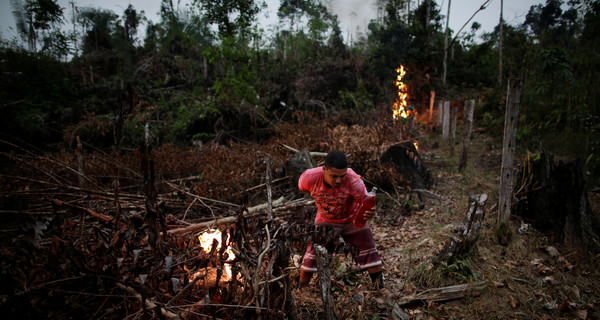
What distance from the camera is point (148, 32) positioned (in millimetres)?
14969

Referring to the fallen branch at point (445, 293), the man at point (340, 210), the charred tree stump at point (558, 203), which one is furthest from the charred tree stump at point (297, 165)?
the charred tree stump at point (558, 203)

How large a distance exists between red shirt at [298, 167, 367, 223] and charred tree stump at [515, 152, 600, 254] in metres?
3.39

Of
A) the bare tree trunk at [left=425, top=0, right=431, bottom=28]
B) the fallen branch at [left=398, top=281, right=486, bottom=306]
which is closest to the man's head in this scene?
the fallen branch at [left=398, top=281, right=486, bottom=306]

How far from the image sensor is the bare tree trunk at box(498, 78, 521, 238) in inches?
145

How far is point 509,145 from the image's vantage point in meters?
3.72

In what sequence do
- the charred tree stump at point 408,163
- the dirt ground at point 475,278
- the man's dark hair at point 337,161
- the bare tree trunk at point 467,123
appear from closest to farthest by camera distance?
1. the man's dark hair at point 337,161
2. the dirt ground at point 475,278
3. the charred tree stump at point 408,163
4. the bare tree trunk at point 467,123

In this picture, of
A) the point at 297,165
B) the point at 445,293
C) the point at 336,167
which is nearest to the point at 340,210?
A: the point at 336,167

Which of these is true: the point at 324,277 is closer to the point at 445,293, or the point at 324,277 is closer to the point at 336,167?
the point at 336,167

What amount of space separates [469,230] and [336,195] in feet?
6.03

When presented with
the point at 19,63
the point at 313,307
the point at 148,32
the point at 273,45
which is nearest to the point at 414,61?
the point at 273,45

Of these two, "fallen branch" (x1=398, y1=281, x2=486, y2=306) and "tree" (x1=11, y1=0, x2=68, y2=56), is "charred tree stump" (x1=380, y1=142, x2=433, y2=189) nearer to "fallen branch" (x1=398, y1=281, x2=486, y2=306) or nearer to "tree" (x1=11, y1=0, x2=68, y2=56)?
"fallen branch" (x1=398, y1=281, x2=486, y2=306)

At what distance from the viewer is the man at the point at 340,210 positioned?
2818 millimetres

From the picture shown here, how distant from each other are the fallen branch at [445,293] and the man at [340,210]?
0.39 meters

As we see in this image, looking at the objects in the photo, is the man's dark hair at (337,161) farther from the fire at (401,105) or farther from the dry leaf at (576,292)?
the fire at (401,105)
